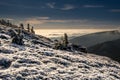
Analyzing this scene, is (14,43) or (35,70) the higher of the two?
(14,43)

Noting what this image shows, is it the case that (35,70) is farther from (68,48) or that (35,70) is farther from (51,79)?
(68,48)

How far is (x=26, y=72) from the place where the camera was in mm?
58562

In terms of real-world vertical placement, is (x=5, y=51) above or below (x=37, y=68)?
above

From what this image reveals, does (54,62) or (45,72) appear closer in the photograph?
(45,72)

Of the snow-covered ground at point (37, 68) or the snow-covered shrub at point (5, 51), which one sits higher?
the snow-covered shrub at point (5, 51)

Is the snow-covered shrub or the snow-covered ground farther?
the snow-covered shrub

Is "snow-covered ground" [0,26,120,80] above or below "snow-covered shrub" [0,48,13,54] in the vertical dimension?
below

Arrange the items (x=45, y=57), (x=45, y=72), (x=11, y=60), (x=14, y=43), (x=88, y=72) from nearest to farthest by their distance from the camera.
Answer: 1. (x=45, y=72)
2. (x=11, y=60)
3. (x=88, y=72)
4. (x=45, y=57)
5. (x=14, y=43)

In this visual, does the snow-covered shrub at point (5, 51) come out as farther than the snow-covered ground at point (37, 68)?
Yes

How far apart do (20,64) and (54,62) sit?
12309 millimetres

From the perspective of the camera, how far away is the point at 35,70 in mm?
61281

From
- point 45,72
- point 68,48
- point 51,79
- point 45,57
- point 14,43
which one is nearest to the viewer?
point 51,79

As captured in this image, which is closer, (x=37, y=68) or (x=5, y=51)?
(x=37, y=68)

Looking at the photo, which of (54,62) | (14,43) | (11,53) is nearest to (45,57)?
(54,62)
